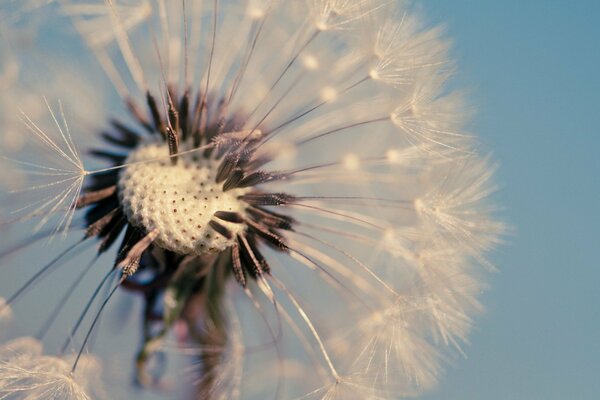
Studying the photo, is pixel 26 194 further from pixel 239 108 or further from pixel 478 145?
pixel 478 145

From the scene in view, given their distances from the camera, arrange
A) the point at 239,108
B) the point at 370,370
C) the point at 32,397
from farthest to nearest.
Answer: the point at 239,108 < the point at 370,370 < the point at 32,397

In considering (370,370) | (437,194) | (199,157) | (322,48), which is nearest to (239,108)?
(199,157)

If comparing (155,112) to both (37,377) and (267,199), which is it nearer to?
(267,199)

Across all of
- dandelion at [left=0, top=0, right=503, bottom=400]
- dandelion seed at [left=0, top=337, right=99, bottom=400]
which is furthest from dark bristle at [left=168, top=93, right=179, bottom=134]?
dandelion seed at [left=0, top=337, right=99, bottom=400]

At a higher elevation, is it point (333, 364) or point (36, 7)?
point (36, 7)

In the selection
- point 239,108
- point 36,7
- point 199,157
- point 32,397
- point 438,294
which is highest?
point 36,7

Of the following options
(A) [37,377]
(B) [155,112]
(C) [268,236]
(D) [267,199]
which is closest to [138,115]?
(B) [155,112]

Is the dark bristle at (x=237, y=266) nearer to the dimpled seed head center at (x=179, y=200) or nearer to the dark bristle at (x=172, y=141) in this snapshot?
the dimpled seed head center at (x=179, y=200)
